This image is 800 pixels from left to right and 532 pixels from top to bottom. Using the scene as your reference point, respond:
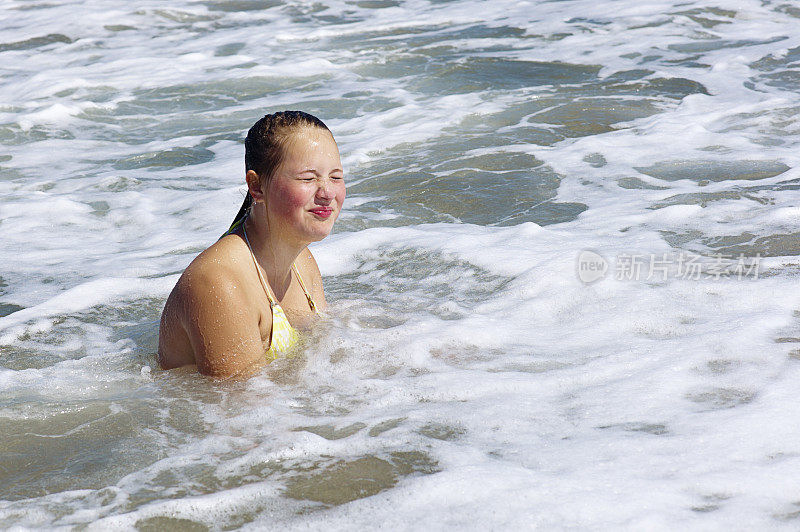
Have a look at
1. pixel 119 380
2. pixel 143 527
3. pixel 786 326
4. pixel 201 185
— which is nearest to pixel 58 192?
pixel 201 185

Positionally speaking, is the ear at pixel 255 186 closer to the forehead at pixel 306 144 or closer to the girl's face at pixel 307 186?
the girl's face at pixel 307 186

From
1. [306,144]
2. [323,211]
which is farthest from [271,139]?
[323,211]

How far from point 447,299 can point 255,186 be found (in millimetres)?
1304

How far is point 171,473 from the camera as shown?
2.72 metres

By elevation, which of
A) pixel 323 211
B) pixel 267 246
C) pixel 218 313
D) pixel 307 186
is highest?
pixel 307 186

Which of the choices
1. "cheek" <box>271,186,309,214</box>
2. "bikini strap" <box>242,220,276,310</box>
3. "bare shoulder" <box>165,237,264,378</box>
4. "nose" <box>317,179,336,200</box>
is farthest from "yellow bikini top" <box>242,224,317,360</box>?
"nose" <box>317,179,336,200</box>

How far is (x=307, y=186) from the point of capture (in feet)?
11.1

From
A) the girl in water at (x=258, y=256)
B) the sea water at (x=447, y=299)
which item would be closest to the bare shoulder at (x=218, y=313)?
the girl in water at (x=258, y=256)

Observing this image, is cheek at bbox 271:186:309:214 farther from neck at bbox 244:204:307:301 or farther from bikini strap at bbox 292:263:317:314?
bikini strap at bbox 292:263:317:314

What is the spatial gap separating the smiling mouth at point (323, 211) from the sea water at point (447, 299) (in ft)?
2.00

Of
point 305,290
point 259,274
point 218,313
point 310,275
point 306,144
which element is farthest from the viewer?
point 310,275

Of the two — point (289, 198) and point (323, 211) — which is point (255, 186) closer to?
point (289, 198)

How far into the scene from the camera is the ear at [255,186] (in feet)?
11.2

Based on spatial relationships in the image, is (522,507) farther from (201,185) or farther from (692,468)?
(201,185)
